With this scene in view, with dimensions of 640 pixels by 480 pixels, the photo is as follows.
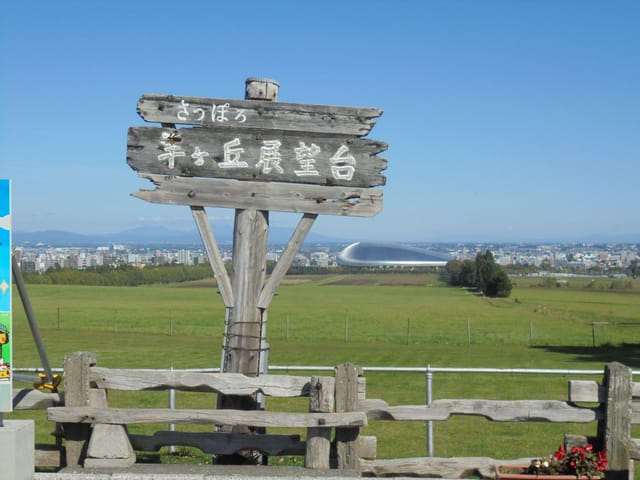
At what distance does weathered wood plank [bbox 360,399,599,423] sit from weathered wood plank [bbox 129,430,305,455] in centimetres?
92

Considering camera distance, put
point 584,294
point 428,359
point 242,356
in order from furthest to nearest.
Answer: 1. point 584,294
2. point 428,359
3. point 242,356

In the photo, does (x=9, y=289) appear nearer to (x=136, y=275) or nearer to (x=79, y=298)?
(x=79, y=298)

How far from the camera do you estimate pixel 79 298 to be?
87.3 metres

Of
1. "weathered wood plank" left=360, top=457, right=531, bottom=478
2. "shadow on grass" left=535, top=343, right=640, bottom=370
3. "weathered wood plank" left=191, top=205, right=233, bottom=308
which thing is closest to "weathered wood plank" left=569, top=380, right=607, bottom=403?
"weathered wood plank" left=360, top=457, right=531, bottom=478

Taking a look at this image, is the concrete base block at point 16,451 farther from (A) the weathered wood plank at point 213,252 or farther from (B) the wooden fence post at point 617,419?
(B) the wooden fence post at point 617,419

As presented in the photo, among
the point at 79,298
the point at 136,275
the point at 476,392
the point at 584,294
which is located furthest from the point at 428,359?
the point at 136,275

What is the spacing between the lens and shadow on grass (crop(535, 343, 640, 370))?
35.9m

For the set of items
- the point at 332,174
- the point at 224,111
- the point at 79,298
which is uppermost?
the point at 224,111

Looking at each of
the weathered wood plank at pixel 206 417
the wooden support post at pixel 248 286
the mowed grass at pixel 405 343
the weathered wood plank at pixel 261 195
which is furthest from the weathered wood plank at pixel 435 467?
the mowed grass at pixel 405 343

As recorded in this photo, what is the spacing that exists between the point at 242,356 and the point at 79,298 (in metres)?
81.1

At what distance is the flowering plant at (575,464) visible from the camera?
8805 mm

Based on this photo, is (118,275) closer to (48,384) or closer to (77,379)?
(48,384)

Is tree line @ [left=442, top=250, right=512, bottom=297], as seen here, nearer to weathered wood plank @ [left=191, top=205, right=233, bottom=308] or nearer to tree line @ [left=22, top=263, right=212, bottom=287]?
tree line @ [left=22, top=263, right=212, bottom=287]

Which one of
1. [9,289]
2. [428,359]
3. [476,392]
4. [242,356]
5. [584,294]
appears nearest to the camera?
[9,289]
